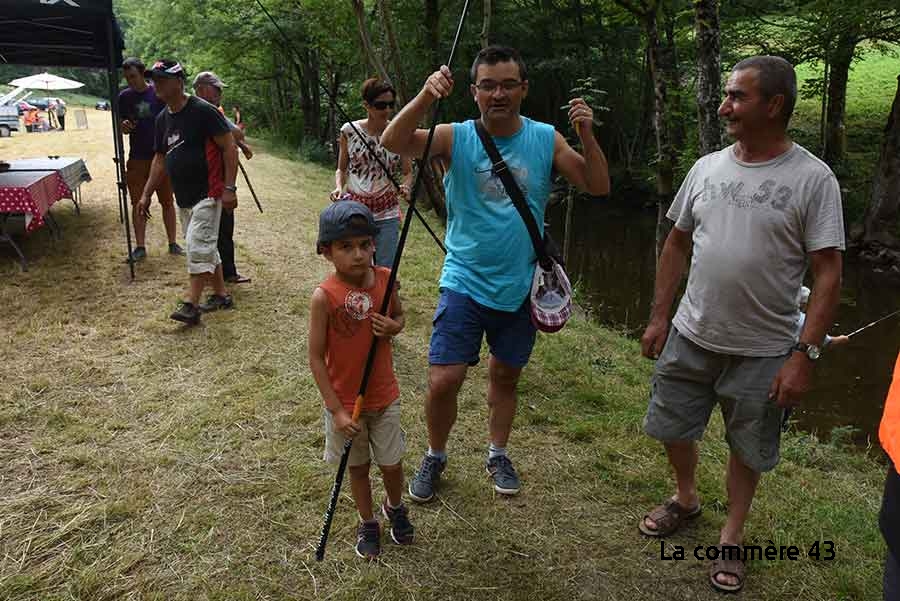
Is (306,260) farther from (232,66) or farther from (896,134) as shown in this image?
(232,66)

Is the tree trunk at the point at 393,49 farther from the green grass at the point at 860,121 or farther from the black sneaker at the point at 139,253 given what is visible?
the green grass at the point at 860,121

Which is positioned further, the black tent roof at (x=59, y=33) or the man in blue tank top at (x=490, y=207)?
the black tent roof at (x=59, y=33)

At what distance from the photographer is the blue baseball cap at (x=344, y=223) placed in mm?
2414

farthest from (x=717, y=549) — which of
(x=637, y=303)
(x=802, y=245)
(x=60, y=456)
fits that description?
(x=637, y=303)

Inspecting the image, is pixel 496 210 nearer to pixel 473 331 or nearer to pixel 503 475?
pixel 473 331

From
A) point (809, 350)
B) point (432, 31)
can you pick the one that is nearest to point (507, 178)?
point (809, 350)

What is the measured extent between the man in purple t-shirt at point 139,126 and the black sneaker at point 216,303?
1.58 metres

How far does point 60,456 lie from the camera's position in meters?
3.40

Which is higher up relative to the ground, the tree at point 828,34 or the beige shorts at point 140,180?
the tree at point 828,34

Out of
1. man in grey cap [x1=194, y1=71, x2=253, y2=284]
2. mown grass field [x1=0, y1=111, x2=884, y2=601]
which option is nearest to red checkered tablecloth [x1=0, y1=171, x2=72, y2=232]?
mown grass field [x1=0, y1=111, x2=884, y2=601]

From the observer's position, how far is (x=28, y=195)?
633 cm

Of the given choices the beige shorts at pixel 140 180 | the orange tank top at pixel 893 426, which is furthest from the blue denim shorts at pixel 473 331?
the beige shorts at pixel 140 180

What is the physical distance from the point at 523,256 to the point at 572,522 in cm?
127

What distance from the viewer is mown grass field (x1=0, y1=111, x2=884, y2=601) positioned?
2.64m
